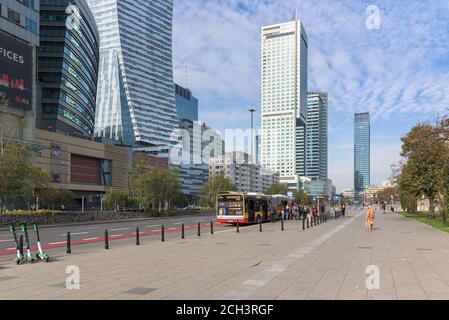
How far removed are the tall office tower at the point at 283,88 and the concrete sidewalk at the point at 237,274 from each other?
12280cm

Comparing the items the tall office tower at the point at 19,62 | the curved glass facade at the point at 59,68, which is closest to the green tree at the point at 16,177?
the tall office tower at the point at 19,62

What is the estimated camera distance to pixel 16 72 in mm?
58656

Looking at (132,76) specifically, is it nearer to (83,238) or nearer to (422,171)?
A: (422,171)

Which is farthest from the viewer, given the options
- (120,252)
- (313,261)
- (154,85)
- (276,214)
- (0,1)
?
(154,85)

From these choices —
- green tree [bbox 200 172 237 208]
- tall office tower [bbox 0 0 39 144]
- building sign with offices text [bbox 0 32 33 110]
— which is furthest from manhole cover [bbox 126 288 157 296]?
green tree [bbox 200 172 237 208]

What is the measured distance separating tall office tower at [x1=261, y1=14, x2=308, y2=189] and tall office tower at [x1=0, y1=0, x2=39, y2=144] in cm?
8330

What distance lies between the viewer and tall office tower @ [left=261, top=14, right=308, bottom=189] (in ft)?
468

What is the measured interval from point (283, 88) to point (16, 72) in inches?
3920

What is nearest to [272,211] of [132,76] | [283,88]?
[283,88]
